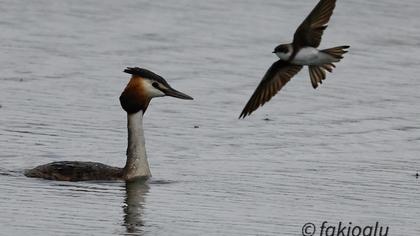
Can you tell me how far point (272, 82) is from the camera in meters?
15.2

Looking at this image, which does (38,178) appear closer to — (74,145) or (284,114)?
(74,145)

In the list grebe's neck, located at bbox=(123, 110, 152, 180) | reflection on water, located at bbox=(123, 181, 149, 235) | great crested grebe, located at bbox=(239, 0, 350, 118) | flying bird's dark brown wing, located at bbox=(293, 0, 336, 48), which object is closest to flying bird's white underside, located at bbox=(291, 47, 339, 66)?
great crested grebe, located at bbox=(239, 0, 350, 118)

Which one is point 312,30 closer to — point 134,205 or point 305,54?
point 305,54

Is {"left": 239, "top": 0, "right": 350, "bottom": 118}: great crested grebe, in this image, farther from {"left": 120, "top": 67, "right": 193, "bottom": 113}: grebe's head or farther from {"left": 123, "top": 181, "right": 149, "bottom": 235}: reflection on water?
{"left": 120, "top": 67, "right": 193, "bottom": 113}: grebe's head

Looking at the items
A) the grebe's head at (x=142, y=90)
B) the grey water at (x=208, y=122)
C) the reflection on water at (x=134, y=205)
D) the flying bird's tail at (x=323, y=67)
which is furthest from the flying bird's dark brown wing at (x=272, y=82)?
the grebe's head at (x=142, y=90)

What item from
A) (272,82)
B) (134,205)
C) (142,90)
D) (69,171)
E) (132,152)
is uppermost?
(272,82)

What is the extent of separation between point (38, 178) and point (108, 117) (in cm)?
366

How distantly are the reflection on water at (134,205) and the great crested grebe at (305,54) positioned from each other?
4.55 ft

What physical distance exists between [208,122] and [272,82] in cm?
460

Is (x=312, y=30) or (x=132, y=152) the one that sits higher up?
(x=312, y=30)

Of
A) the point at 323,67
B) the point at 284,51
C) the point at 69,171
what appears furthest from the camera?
the point at 69,171

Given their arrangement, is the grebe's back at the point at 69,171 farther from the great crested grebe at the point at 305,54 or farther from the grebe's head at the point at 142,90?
the great crested grebe at the point at 305,54

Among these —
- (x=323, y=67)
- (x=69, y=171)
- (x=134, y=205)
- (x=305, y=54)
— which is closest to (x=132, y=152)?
(x=69, y=171)

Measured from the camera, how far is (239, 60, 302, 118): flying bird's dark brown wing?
15.1m
